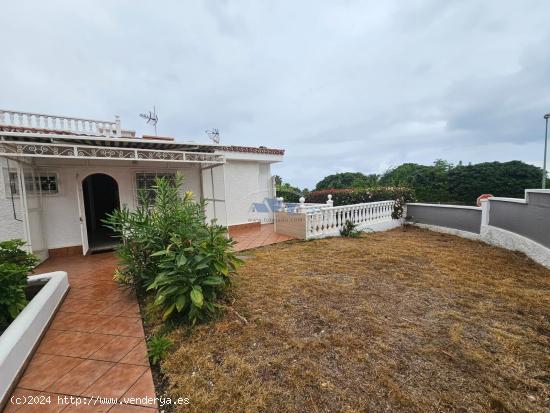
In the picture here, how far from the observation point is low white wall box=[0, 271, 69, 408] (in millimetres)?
Result: 1897

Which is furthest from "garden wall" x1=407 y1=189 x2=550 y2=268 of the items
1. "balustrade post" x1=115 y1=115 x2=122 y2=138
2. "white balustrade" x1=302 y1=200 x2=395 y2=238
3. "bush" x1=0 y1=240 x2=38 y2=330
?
"balustrade post" x1=115 y1=115 x2=122 y2=138

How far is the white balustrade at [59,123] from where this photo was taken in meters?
6.01

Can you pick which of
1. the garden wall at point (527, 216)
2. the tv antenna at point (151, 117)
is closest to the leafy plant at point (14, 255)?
the tv antenna at point (151, 117)

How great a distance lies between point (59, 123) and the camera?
6.56 metres

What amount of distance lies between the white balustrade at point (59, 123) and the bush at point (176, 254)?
5123 millimetres

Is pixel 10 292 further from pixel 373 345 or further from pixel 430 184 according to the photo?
pixel 430 184

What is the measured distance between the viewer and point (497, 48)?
720cm

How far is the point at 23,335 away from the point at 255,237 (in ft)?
19.9

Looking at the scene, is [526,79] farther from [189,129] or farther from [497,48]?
[189,129]

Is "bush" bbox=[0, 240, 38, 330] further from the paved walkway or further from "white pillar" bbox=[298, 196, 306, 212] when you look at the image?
"white pillar" bbox=[298, 196, 306, 212]

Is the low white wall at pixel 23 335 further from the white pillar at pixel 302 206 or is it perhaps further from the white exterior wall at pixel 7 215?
the white pillar at pixel 302 206

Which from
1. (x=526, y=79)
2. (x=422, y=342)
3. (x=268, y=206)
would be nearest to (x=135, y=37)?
(x=268, y=206)

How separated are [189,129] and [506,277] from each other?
13.3 m

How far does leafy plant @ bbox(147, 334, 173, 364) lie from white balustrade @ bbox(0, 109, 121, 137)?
6.82 meters
